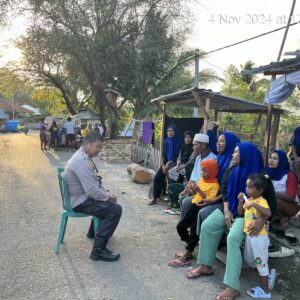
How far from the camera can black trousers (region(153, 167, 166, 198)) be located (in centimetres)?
691

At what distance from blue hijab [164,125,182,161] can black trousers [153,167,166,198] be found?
35 centimetres

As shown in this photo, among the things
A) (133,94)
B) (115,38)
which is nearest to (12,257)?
(115,38)

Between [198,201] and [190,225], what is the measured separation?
1.06ft

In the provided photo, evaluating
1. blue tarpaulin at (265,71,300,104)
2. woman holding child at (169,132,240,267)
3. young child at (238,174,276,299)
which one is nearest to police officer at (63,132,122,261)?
woman holding child at (169,132,240,267)

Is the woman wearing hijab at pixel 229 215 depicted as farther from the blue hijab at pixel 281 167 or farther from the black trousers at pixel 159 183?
the black trousers at pixel 159 183

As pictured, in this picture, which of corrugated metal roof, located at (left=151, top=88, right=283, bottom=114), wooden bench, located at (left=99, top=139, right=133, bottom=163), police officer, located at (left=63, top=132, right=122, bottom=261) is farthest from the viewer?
wooden bench, located at (left=99, top=139, right=133, bottom=163)

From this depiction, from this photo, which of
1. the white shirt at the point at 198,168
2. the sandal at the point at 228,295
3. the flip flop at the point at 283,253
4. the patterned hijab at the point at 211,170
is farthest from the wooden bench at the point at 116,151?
the sandal at the point at 228,295

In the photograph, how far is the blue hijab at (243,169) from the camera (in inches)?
147

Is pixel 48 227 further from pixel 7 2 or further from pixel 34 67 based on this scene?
pixel 34 67

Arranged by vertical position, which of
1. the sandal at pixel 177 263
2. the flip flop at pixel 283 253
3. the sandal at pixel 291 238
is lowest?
the sandal at pixel 177 263

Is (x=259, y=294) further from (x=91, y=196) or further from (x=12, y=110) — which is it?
(x=12, y=110)

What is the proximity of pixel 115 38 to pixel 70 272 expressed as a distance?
16784 mm

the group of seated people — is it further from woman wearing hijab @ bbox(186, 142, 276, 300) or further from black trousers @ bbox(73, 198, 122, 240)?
black trousers @ bbox(73, 198, 122, 240)

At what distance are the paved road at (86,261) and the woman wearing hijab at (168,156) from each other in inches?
15.0
